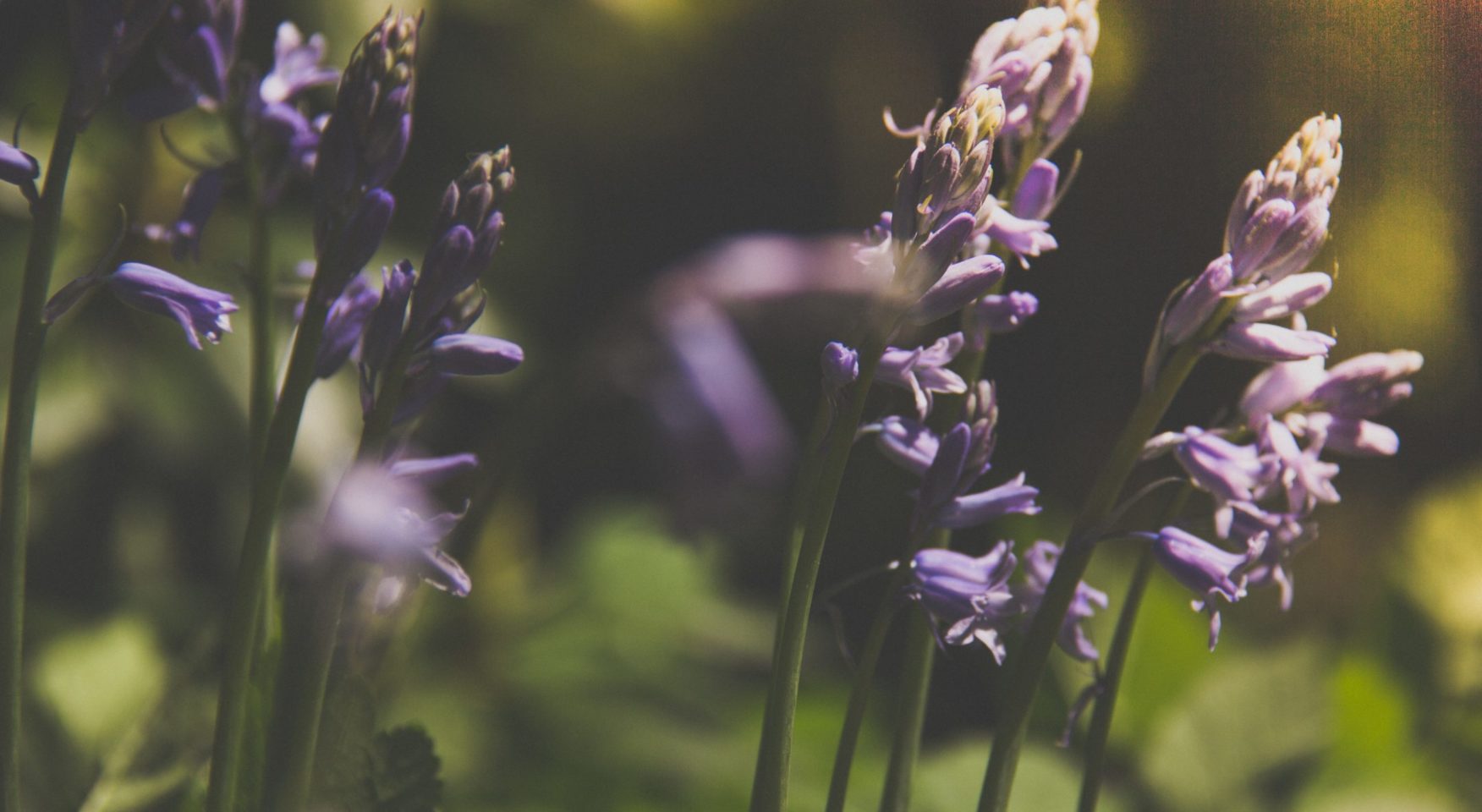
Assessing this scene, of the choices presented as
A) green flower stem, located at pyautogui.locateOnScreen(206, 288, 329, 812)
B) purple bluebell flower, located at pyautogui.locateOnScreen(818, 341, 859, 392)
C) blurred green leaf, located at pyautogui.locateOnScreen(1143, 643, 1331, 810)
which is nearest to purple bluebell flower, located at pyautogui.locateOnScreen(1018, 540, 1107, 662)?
purple bluebell flower, located at pyautogui.locateOnScreen(818, 341, 859, 392)

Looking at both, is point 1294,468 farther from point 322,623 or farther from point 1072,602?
point 322,623

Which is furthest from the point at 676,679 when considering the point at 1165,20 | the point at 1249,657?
the point at 1165,20

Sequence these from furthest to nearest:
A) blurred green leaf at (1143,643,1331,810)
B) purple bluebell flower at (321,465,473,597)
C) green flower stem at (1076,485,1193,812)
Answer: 1. blurred green leaf at (1143,643,1331,810)
2. green flower stem at (1076,485,1193,812)
3. purple bluebell flower at (321,465,473,597)

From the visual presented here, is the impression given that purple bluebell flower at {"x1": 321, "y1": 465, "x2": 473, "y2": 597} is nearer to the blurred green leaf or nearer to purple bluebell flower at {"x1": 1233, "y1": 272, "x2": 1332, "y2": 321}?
purple bluebell flower at {"x1": 1233, "y1": 272, "x2": 1332, "y2": 321}

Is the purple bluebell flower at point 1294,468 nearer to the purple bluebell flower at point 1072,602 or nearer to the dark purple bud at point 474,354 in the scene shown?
the purple bluebell flower at point 1072,602

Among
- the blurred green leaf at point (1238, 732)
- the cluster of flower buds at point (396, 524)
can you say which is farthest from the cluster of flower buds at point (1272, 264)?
the blurred green leaf at point (1238, 732)
